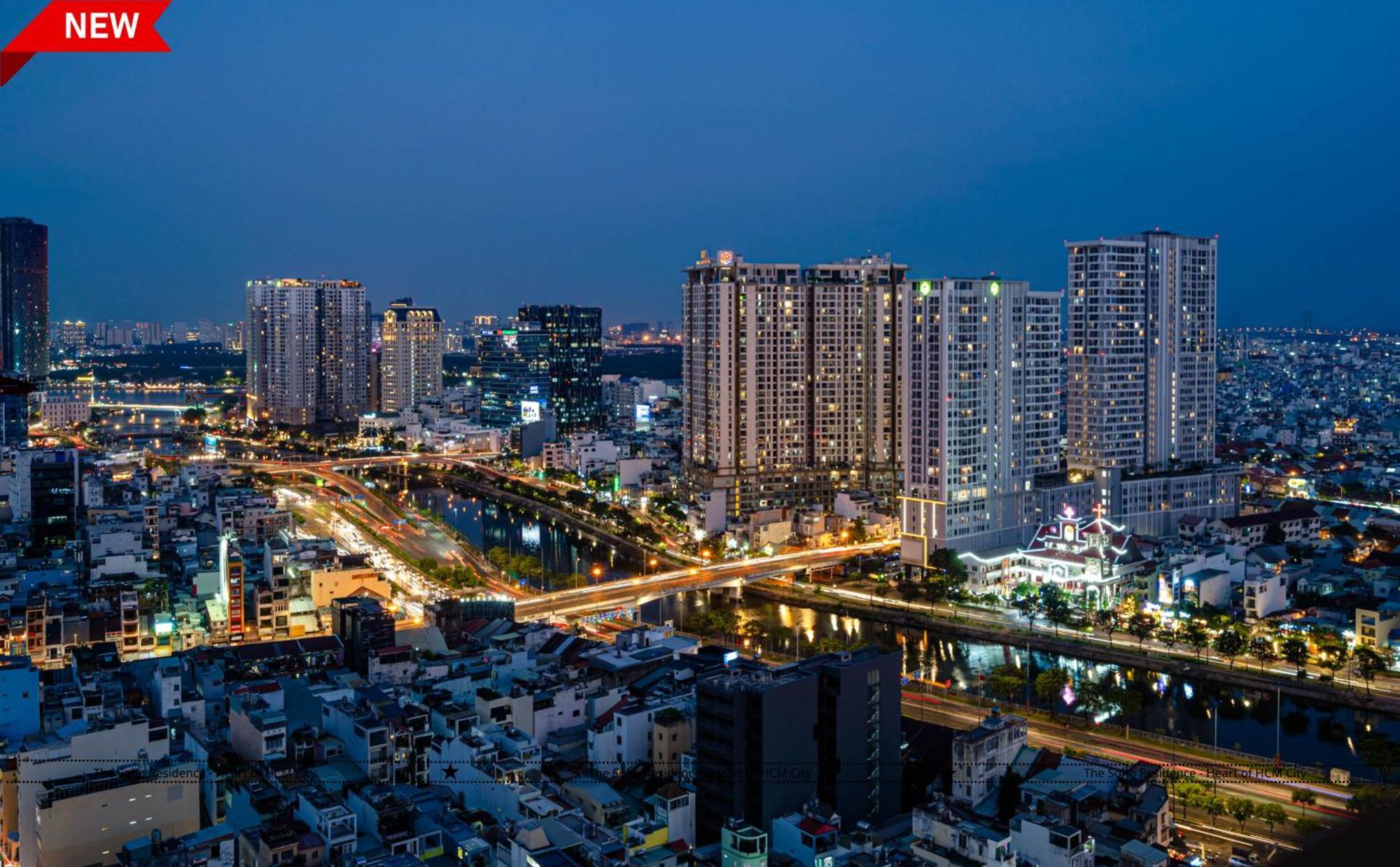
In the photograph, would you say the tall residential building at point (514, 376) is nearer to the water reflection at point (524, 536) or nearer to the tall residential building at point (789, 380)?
the water reflection at point (524, 536)

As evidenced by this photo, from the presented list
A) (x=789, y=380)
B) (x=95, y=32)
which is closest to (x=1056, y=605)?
(x=789, y=380)

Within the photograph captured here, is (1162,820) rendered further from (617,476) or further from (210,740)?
(617,476)

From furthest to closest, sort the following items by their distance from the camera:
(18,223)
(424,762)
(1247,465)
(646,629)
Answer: (18,223), (1247,465), (646,629), (424,762)

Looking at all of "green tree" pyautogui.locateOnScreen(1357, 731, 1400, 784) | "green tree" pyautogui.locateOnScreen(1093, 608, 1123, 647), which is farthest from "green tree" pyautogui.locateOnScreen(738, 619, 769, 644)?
"green tree" pyautogui.locateOnScreen(1357, 731, 1400, 784)

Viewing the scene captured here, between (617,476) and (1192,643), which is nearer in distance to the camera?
(1192,643)

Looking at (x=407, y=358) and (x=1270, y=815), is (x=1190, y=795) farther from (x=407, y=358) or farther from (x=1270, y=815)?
(x=407, y=358)

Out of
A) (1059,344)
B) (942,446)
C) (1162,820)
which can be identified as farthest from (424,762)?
(1059,344)
